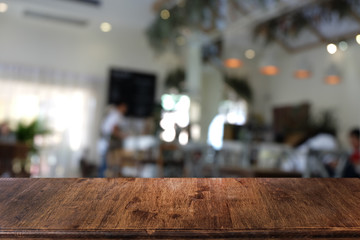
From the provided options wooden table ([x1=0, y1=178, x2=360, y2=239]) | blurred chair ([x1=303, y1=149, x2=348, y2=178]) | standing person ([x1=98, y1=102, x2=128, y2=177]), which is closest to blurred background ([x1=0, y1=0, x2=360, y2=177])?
standing person ([x1=98, y1=102, x2=128, y2=177])

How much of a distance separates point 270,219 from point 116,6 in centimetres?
594

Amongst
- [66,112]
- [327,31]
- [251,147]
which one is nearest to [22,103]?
[66,112]

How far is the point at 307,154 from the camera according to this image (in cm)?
386

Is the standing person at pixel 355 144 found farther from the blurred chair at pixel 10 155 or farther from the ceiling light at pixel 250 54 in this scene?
the ceiling light at pixel 250 54

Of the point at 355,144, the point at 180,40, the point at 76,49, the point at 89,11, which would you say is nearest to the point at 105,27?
the point at 76,49

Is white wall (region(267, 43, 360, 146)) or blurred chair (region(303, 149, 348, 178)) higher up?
white wall (region(267, 43, 360, 146))

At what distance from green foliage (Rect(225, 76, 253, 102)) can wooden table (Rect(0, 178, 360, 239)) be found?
27.3 feet

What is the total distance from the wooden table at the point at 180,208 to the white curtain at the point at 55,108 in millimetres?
6408

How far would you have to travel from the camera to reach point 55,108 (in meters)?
7.16

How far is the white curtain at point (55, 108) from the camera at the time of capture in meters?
6.80

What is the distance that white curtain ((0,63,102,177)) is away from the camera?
6.80m

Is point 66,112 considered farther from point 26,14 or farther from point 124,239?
point 124,239

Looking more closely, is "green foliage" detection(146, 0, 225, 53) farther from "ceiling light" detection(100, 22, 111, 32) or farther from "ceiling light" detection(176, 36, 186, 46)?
"ceiling light" detection(100, 22, 111, 32)

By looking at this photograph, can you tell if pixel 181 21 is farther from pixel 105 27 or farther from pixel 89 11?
pixel 105 27
